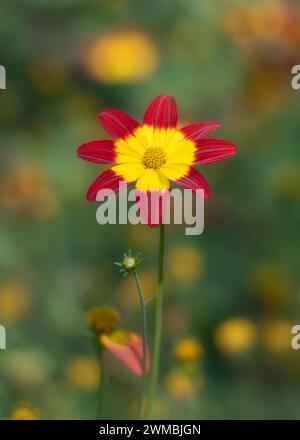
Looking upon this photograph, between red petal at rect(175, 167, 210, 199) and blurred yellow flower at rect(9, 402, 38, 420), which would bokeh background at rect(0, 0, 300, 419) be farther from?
red petal at rect(175, 167, 210, 199)

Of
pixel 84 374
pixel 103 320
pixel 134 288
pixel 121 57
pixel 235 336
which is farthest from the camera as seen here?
pixel 121 57

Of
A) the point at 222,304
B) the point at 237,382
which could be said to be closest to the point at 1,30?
the point at 222,304

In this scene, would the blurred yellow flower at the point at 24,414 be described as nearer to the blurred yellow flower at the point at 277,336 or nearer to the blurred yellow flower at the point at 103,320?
the blurred yellow flower at the point at 103,320

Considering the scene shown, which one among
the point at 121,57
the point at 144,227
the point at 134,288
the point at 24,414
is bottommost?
the point at 24,414

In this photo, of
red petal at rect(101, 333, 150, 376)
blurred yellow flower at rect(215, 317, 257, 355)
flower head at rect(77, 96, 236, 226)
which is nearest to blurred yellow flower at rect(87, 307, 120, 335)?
red petal at rect(101, 333, 150, 376)

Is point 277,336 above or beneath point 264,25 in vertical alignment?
beneath

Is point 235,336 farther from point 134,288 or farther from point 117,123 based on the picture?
point 117,123

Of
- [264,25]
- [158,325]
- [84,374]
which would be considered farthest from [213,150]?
[264,25]
